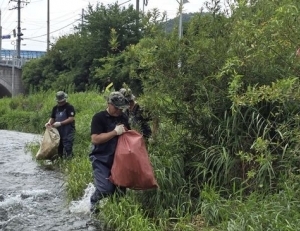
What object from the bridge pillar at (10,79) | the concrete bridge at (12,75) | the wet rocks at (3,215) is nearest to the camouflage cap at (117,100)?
the wet rocks at (3,215)

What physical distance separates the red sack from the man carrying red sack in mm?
205

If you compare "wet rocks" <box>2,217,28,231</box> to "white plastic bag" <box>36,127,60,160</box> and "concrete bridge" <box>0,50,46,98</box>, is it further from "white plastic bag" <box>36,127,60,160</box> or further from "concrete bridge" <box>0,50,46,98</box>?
"concrete bridge" <box>0,50,46,98</box>

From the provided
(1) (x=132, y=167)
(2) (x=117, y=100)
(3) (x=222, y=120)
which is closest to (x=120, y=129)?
(2) (x=117, y=100)

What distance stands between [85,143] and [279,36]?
Answer: 23.7 ft

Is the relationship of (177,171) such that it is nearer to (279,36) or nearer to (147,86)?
(147,86)

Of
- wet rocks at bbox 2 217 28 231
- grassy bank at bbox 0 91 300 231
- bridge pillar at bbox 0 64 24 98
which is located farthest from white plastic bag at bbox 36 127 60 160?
bridge pillar at bbox 0 64 24 98

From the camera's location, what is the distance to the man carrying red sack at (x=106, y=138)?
19.2 ft

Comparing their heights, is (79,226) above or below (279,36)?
below

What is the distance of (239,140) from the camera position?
232 inches

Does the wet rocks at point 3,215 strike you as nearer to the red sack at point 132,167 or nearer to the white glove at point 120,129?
the red sack at point 132,167

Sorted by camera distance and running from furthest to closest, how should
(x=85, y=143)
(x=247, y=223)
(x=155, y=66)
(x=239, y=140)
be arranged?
(x=85, y=143) < (x=155, y=66) < (x=239, y=140) < (x=247, y=223)

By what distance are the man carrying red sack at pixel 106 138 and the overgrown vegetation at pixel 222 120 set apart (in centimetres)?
30

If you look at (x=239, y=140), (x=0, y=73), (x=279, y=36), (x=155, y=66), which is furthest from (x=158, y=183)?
(x=0, y=73)

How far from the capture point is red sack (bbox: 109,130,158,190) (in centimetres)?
559
